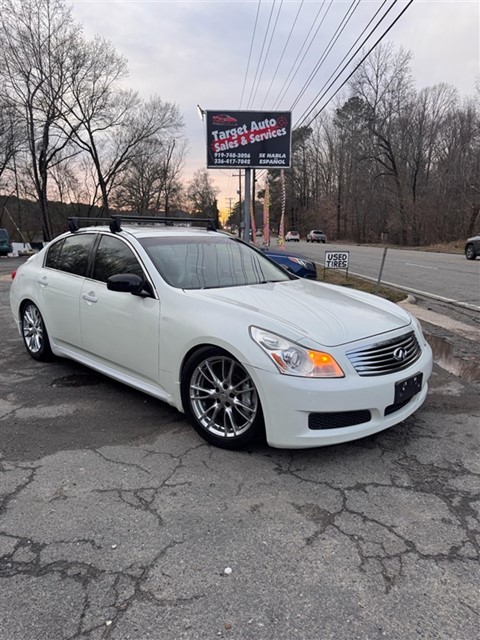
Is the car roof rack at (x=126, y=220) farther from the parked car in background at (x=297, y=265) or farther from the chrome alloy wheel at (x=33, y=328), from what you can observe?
the parked car in background at (x=297, y=265)

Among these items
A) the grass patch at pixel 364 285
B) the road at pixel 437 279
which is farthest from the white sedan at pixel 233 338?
the road at pixel 437 279

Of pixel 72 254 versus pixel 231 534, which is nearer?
pixel 231 534

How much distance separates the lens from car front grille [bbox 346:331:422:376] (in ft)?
9.96

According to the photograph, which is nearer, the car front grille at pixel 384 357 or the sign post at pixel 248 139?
the car front grille at pixel 384 357

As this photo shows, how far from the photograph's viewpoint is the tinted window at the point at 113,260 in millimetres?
4086

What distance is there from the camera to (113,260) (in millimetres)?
4297

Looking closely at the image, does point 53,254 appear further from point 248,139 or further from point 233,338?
point 248,139

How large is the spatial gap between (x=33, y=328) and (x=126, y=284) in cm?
229

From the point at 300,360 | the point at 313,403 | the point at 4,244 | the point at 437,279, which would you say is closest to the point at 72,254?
the point at 300,360

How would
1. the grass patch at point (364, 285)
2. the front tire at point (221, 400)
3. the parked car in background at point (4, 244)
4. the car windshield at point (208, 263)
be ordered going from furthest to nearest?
the parked car in background at point (4, 244) < the grass patch at point (364, 285) < the car windshield at point (208, 263) < the front tire at point (221, 400)

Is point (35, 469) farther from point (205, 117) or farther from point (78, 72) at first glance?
point (78, 72)

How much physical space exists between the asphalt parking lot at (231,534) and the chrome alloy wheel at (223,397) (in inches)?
8.0

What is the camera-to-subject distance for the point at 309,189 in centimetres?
7712

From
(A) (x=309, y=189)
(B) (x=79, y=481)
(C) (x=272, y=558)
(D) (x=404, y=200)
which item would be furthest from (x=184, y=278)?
(A) (x=309, y=189)
